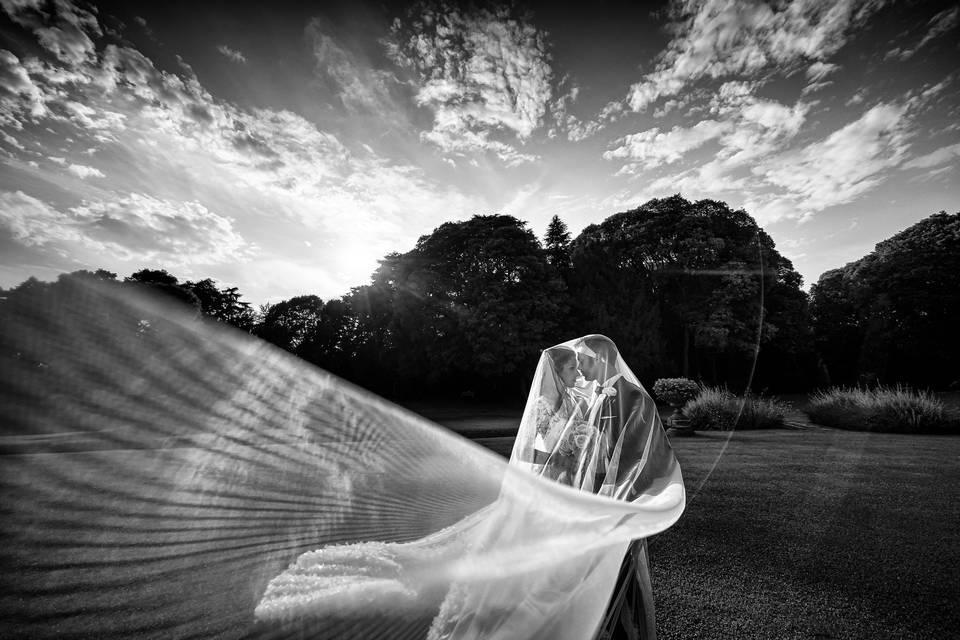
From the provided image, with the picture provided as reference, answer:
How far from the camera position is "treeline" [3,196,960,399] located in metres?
18.8

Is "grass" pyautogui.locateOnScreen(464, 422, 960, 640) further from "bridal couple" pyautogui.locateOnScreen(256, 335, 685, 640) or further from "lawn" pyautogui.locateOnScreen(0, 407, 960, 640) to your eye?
"bridal couple" pyautogui.locateOnScreen(256, 335, 685, 640)

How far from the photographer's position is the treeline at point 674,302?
741 inches

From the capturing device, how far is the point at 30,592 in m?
3.43

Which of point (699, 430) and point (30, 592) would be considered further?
point (699, 430)

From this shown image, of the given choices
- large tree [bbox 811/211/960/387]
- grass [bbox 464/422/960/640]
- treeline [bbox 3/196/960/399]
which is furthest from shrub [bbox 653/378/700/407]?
large tree [bbox 811/211/960/387]

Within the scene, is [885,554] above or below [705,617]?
above

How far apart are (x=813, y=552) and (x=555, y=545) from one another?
3404 mm

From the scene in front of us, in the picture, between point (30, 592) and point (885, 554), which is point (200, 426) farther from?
point (885, 554)

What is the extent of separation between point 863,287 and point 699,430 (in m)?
20.0

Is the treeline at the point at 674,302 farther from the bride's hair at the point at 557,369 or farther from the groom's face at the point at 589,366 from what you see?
the groom's face at the point at 589,366

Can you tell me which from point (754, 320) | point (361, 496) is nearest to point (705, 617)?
point (361, 496)

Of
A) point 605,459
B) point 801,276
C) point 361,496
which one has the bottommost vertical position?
point 361,496

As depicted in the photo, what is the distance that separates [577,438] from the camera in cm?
271

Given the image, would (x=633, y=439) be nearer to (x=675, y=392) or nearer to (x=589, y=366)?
(x=589, y=366)
